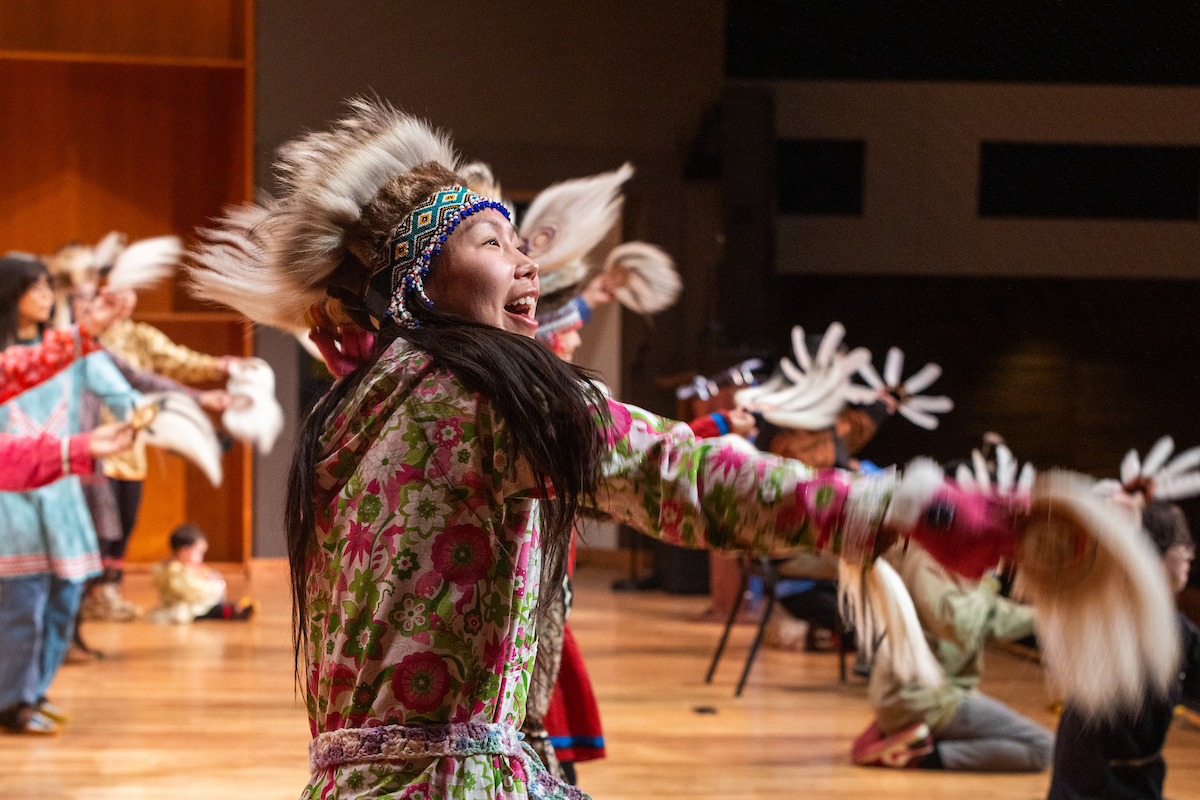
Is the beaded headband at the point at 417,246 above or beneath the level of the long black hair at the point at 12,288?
above

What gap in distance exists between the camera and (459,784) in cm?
94

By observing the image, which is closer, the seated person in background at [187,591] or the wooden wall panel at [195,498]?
the seated person in background at [187,591]

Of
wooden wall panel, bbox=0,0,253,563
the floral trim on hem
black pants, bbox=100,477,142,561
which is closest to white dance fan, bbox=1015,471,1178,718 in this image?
the floral trim on hem

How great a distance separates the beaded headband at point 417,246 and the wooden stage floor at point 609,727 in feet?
7.21

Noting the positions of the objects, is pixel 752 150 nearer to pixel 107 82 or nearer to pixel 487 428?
pixel 107 82

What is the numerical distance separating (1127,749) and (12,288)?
340 centimetres

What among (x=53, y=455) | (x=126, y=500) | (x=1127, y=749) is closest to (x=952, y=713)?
(x=1127, y=749)

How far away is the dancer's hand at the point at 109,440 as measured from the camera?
2.68 meters

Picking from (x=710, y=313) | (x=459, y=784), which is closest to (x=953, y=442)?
(x=710, y=313)

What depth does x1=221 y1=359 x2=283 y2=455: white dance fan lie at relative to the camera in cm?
468

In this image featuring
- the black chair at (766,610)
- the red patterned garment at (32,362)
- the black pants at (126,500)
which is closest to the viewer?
the red patterned garment at (32,362)

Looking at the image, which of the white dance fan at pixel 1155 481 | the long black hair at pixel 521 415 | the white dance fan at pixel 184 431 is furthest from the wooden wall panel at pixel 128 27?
the long black hair at pixel 521 415

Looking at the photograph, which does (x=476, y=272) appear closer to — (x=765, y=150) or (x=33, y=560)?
(x=33, y=560)

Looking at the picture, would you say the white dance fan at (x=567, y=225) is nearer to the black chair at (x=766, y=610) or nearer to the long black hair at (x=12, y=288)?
the black chair at (x=766, y=610)
